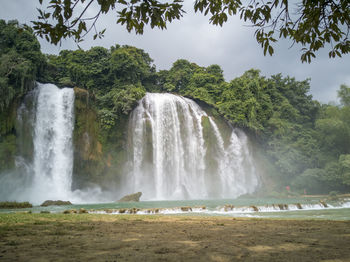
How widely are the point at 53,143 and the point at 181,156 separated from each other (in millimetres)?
12525

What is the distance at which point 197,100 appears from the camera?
34.8 meters

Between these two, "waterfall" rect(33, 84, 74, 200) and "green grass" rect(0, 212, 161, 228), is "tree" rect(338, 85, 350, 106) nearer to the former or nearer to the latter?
"waterfall" rect(33, 84, 74, 200)

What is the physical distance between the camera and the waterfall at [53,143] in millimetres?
22875

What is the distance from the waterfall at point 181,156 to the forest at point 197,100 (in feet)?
6.91

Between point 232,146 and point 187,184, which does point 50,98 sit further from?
point 232,146

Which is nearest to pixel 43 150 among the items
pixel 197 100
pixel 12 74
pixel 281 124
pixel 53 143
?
pixel 53 143

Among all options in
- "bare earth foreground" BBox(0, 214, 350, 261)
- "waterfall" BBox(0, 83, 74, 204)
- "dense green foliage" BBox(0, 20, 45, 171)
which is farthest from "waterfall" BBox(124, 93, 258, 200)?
"bare earth foreground" BBox(0, 214, 350, 261)

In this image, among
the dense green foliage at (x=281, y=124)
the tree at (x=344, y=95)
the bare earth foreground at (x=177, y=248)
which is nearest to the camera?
the bare earth foreground at (x=177, y=248)

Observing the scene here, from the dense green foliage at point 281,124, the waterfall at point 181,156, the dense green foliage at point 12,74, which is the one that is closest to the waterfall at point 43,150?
the dense green foliage at point 12,74

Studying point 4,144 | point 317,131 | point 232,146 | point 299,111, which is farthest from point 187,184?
point 299,111

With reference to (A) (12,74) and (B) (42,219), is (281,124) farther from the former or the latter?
(B) (42,219)

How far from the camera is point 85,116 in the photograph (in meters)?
25.8

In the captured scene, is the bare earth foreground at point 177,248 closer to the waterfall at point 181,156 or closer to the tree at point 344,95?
the waterfall at point 181,156

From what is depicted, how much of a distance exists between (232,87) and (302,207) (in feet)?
76.1
